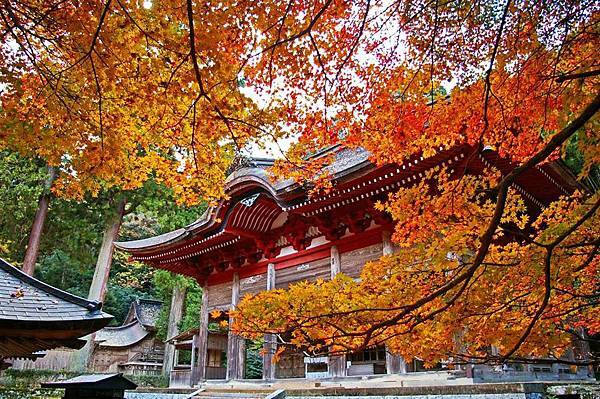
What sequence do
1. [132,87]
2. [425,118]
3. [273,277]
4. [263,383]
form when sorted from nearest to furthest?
[132,87] → [425,118] → [263,383] → [273,277]

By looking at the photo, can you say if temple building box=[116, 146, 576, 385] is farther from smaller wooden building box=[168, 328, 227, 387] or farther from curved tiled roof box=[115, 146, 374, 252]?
smaller wooden building box=[168, 328, 227, 387]

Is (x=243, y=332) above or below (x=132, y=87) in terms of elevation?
below

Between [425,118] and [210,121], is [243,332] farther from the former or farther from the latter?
[425,118]

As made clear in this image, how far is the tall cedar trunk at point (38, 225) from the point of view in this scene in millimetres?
16469

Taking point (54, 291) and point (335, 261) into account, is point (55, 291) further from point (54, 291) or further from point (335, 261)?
point (335, 261)

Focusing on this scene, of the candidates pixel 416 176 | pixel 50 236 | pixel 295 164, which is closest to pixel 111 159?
pixel 295 164

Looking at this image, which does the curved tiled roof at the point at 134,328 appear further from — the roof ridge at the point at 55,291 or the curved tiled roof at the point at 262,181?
the roof ridge at the point at 55,291

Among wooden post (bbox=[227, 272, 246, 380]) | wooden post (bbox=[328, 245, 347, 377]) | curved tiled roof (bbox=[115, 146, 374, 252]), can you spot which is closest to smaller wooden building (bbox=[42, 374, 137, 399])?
curved tiled roof (bbox=[115, 146, 374, 252])

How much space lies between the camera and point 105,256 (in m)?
17.9

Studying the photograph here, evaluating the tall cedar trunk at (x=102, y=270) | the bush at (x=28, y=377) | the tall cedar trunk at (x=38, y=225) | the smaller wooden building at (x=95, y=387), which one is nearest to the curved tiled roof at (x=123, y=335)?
the bush at (x=28, y=377)

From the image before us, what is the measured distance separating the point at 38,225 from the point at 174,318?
675cm

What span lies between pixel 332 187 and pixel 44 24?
4846 millimetres

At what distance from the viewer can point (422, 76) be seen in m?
4.75

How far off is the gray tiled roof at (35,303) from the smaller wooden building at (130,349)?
62.8 feet
